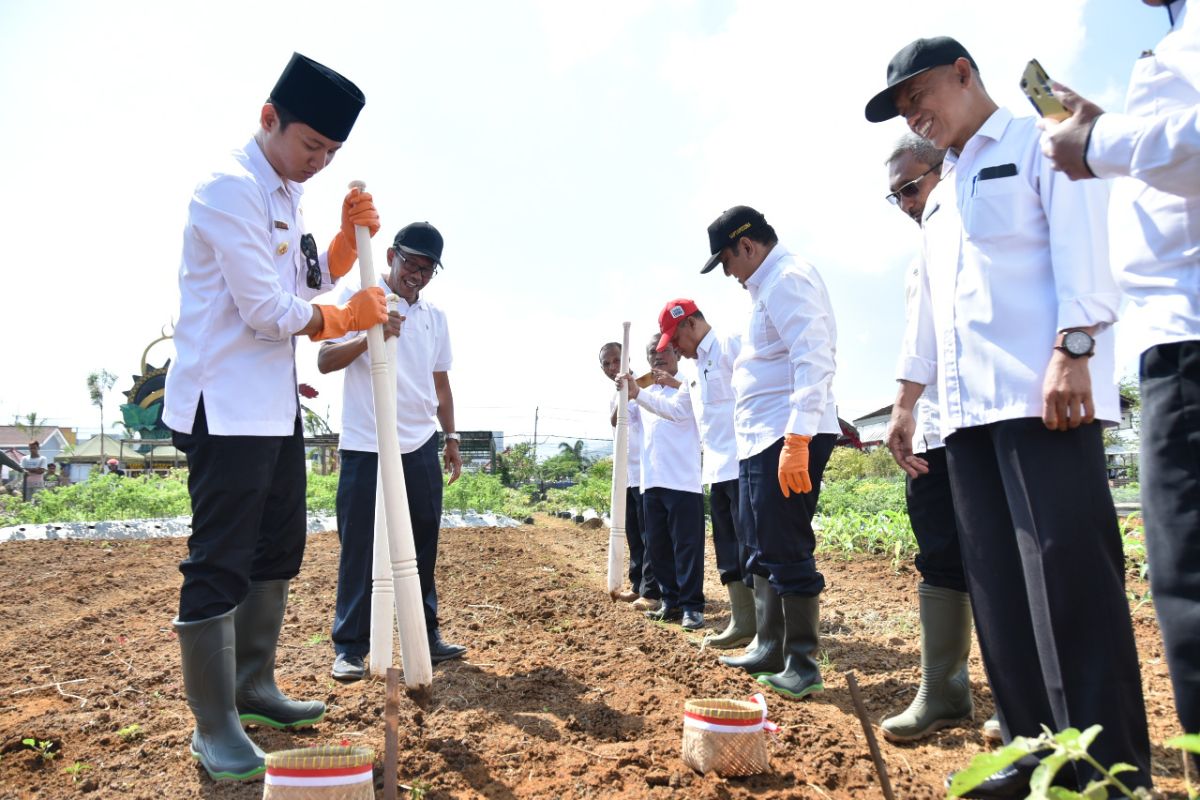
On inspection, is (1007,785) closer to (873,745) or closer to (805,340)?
(873,745)

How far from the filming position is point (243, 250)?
2.42 meters

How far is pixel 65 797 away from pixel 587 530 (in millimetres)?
10645

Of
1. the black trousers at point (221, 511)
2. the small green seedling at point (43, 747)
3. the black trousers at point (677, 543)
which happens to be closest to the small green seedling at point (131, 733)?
the small green seedling at point (43, 747)

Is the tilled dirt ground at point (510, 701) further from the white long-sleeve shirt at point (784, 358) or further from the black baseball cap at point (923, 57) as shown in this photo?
the black baseball cap at point (923, 57)

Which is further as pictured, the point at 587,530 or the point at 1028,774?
the point at 587,530

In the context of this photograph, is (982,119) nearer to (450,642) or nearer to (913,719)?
(913,719)

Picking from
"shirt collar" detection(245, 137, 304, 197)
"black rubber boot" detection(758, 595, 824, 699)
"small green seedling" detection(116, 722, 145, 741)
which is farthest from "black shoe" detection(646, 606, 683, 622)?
"shirt collar" detection(245, 137, 304, 197)

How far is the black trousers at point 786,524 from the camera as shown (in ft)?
10.9

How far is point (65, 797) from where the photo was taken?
2150 millimetres

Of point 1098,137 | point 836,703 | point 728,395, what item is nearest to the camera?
point 1098,137

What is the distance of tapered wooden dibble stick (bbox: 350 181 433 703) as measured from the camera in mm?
2678

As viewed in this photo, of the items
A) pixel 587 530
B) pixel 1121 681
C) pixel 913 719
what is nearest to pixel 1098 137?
pixel 1121 681

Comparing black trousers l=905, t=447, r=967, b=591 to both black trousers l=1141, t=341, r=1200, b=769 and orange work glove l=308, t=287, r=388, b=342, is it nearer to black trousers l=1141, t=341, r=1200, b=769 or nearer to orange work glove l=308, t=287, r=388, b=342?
black trousers l=1141, t=341, r=1200, b=769

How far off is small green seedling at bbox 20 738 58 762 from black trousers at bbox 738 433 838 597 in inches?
99.7
